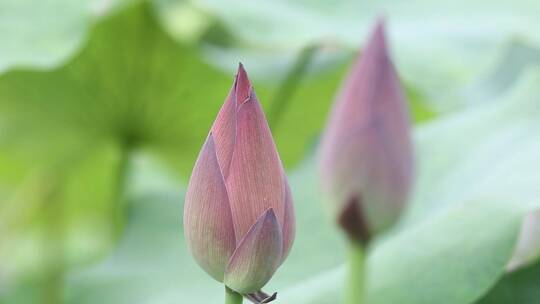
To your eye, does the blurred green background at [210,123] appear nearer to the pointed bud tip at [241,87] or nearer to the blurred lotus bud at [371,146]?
the blurred lotus bud at [371,146]

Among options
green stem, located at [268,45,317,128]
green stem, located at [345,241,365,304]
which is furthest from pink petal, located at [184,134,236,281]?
green stem, located at [268,45,317,128]

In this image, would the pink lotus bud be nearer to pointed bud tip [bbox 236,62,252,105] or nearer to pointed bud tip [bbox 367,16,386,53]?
pointed bud tip [bbox 236,62,252,105]

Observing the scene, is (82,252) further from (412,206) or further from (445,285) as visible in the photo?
(445,285)

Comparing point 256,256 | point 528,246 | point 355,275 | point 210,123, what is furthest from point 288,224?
point 210,123

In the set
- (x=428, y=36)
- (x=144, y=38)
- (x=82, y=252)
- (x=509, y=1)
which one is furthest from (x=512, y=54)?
(x=82, y=252)

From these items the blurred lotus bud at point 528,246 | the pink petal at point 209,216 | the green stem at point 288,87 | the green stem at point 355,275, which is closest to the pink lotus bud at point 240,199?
the pink petal at point 209,216

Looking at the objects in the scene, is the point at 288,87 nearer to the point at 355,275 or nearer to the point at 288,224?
the point at 355,275
